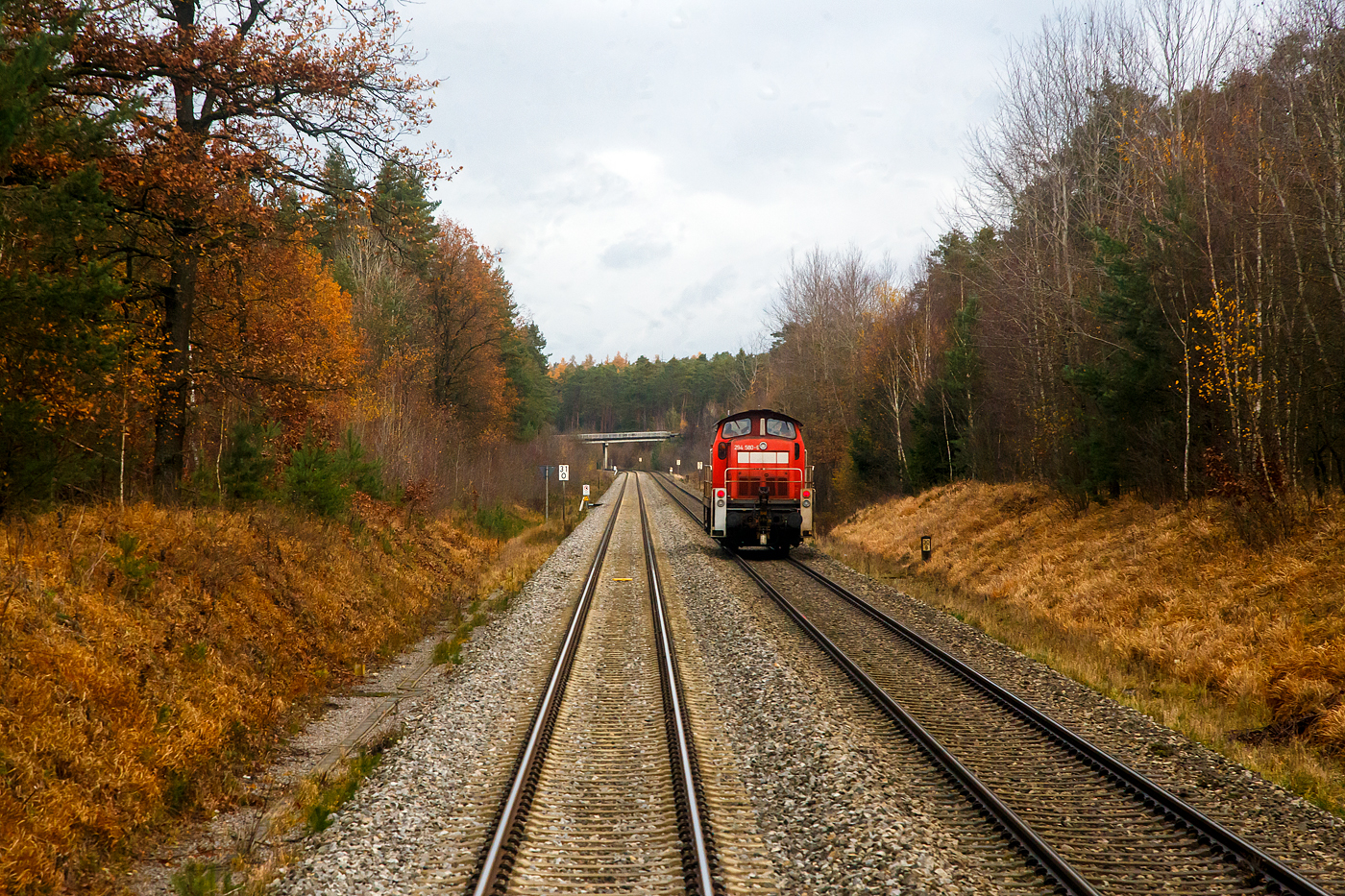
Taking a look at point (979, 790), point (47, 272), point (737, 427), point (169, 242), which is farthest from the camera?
point (737, 427)

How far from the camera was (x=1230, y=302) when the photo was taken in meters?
11.9

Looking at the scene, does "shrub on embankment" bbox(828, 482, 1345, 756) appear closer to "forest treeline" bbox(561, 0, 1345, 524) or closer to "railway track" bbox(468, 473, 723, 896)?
"forest treeline" bbox(561, 0, 1345, 524)

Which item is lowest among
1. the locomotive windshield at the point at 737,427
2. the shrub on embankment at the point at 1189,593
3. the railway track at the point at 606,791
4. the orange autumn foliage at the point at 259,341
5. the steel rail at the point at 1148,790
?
the railway track at the point at 606,791

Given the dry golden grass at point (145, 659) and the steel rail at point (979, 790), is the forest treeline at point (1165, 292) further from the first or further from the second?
the dry golden grass at point (145, 659)

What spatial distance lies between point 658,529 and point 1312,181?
21211 millimetres

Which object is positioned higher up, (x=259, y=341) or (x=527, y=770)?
(x=259, y=341)

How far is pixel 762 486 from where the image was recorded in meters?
19.4

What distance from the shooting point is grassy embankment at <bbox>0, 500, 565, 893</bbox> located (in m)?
5.20

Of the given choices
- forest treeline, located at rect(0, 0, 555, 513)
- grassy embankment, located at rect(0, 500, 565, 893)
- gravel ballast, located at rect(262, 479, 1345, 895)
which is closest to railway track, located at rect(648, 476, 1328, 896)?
gravel ballast, located at rect(262, 479, 1345, 895)

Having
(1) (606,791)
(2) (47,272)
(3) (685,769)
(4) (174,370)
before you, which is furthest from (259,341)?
(3) (685,769)

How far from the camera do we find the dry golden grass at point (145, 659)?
520 cm

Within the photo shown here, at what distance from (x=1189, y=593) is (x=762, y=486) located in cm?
974

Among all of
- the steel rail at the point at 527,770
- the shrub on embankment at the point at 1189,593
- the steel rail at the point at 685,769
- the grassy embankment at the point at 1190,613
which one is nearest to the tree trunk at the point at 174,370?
the steel rail at the point at 527,770

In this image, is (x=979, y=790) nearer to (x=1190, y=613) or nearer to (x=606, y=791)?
(x=606, y=791)
